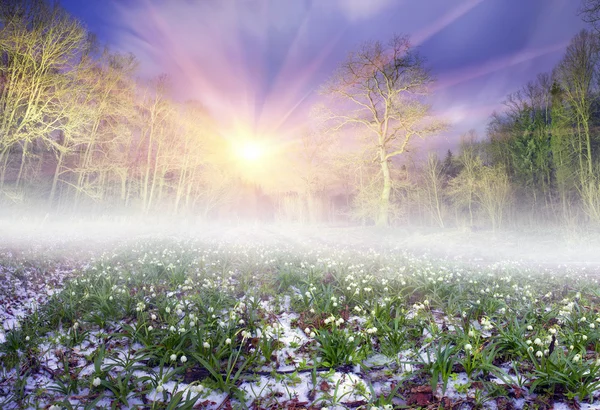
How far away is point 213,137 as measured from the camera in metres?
32.1

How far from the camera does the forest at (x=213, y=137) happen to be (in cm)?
1289

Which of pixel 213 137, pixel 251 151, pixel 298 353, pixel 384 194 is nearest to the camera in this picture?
pixel 298 353

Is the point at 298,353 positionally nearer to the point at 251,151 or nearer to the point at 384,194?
the point at 384,194

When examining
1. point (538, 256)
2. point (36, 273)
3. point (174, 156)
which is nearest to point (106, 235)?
point (36, 273)

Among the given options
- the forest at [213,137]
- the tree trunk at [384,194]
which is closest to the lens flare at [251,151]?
the forest at [213,137]

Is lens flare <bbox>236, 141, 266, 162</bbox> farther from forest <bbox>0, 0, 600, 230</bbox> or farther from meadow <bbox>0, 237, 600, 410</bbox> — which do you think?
meadow <bbox>0, 237, 600, 410</bbox>

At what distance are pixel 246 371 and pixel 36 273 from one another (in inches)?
332

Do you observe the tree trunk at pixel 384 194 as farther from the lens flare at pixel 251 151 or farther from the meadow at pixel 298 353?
Result: the lens flare at pixel 251 151

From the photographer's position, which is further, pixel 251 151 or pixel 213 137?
pixel 251 151

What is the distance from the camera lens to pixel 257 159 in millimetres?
52812

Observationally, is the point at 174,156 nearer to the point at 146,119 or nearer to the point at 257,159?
the point at 146,119

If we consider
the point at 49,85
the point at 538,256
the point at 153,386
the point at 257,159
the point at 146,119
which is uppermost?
the point at 257,159

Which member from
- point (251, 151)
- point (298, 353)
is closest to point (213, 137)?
point (251, 151)

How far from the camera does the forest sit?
42.3 ft
